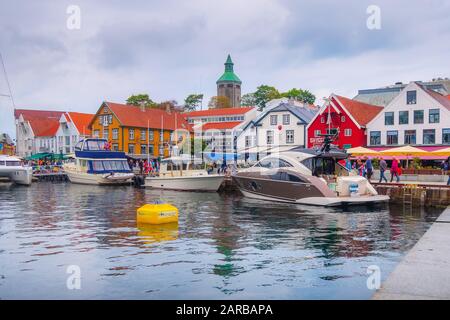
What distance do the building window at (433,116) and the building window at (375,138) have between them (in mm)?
5593

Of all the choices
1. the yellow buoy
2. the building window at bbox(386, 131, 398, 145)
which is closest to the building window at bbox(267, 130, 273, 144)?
the building window at bbox(386, 131, 398, 145)

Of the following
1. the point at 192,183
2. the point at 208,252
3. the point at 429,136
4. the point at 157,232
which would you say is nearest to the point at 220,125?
the point at 429,136

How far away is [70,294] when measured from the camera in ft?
31.3

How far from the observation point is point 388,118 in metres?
52.0

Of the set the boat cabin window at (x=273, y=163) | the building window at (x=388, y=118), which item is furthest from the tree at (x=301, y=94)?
the boat cabin window at (x=273, y=163)

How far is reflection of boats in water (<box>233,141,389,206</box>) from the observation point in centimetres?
2461

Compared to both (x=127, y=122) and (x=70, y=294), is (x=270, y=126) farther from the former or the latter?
(x=70, y=294)

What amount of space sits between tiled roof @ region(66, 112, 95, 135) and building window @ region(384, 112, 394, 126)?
50.1 meters

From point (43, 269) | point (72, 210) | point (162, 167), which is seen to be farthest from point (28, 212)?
point (162, 167)

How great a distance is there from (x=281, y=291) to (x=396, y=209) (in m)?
17.0

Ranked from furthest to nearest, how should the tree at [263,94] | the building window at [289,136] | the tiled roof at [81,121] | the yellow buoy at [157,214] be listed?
the tree at [263,94] → the tiled roof at [81,121] → the building window at [289,136] → the yellow buoy at [157,214]

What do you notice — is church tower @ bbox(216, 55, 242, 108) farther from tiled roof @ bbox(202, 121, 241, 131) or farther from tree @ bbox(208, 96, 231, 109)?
tiled roof @ bbox(202, 121, 241, 131)

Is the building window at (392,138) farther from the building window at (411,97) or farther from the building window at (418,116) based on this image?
the building window at (411,97)

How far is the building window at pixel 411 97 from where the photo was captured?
50.3 m
